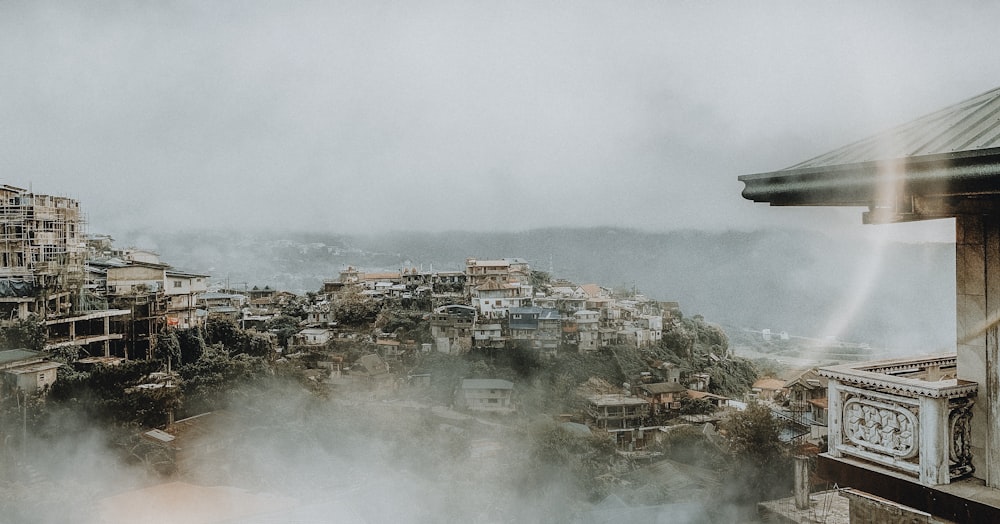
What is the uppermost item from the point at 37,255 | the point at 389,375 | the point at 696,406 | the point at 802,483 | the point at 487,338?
the point at 37,255

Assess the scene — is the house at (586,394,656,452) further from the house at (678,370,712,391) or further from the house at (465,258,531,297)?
the house at (465,258,531,297)

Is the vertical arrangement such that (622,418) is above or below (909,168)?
below

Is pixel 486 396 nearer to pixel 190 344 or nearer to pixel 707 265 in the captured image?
pixel 190 344

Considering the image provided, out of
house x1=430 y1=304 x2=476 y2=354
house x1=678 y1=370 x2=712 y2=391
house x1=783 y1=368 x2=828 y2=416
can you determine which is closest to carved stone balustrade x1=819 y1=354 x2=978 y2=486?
house x1=783 y1=368 x2=828 y2=416

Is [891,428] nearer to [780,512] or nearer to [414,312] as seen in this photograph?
[780,512]

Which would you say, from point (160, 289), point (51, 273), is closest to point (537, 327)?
point (160, 289)

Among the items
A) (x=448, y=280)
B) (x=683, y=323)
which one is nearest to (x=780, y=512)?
(x=683, y=323)

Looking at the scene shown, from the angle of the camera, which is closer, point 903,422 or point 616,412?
point 903,422
